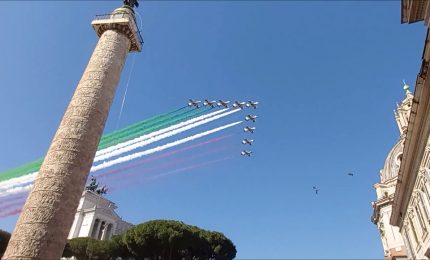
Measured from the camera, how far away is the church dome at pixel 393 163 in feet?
125

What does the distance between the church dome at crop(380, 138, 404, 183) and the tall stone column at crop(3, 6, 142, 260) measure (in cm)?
3085

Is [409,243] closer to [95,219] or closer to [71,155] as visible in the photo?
[71,155]

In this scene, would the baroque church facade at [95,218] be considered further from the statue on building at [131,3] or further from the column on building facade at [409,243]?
the column on building facade at [409,243]

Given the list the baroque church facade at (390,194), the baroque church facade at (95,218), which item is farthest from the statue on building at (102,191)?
the baroque church facade at (390,194)

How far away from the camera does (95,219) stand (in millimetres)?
54656

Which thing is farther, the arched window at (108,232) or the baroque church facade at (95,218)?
the arched window at (108,232)

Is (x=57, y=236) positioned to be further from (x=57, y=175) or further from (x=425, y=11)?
(x=425, y=11)

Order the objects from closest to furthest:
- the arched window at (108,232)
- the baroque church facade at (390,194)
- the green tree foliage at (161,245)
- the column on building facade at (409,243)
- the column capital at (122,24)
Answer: the column capital at (122,24) → the column on building facade at (409,243) → the baroque church facade at (390,194) → the green tree foliage at (161,245) → the arched window at (108,232)

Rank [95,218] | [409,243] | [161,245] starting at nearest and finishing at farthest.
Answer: [409,243] < [161,245] < [95,218]

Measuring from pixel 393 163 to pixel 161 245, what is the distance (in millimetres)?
26676

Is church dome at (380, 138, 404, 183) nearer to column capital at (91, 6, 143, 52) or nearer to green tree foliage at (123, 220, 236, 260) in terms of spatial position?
green tree foliage at (123, 220, 236, 260)

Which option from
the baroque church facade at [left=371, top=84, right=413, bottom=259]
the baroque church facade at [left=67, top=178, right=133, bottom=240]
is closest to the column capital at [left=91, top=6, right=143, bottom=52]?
the baroque church facade at [left=371, top=84, right=413, bottom=259]

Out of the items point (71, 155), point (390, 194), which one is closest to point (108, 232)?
point (390, 194)

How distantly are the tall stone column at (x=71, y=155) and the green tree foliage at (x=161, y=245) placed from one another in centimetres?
2524
